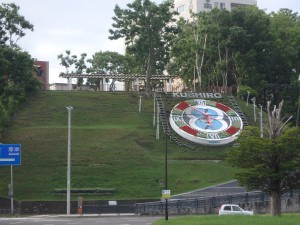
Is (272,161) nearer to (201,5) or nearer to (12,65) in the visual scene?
(12,65)

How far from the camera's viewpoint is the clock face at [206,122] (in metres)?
70.4

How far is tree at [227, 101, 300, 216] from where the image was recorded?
36.5m

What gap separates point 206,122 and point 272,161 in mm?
36988

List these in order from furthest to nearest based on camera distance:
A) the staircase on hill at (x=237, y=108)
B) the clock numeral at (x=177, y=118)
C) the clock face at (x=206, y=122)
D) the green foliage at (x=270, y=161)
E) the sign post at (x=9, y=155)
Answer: the staircase on hill at (x=237, y=108) < the clock numeral at (x=177, y=118) < the clock face at (x=206, y=122) < the sign post at (x=9, y=155) < the green foliage at (x=270, y=161)

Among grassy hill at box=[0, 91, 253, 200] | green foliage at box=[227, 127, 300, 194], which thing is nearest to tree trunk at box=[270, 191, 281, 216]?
green foliage at box=[227, 127, 300, 194]

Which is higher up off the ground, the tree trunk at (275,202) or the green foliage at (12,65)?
the green foliage at (12,65)

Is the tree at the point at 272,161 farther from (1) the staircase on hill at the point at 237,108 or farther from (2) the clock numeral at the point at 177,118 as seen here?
(1) the staircase on hill at the point at 237,108

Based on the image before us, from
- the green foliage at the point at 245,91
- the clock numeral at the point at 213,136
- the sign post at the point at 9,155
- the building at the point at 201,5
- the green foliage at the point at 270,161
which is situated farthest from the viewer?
the building at the point at 201,5

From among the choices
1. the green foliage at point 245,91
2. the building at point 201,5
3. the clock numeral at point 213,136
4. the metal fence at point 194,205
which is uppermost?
the building at point 201,5

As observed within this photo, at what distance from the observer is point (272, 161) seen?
37188 mm

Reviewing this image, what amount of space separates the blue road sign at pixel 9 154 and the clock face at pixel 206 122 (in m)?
24.0

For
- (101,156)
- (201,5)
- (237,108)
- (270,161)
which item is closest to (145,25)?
(237,108)

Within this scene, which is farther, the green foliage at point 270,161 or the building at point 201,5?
the building at point 201,5

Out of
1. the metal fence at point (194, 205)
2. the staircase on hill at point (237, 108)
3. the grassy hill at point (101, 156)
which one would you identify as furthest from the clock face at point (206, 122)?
the metal fence at point (194, 205)
